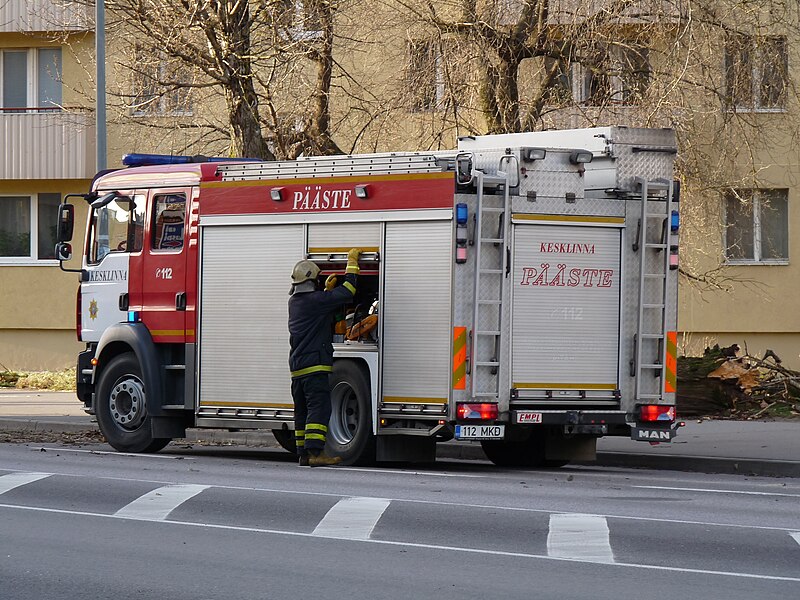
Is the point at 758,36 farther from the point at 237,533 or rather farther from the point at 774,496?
the point at 237,533

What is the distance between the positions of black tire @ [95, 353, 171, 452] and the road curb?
82.7 inches

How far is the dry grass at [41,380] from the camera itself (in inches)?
1046

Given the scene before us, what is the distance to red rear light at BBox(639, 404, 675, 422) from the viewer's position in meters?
13.9

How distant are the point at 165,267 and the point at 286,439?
7.63 ft

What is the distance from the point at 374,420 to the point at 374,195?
2.07 meters

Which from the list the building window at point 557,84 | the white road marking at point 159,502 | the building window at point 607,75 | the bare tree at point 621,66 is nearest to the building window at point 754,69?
the bare tree at point 621,66

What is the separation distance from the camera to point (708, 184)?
21.6 meters

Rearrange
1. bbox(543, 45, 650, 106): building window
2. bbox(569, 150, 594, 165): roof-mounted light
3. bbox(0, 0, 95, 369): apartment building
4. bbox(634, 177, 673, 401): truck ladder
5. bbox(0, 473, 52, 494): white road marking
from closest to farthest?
bbox(0, 473, 52, 494): white road marking < bbox(569, 150, 594, 165): roof-mounted light < bbox(634, 177, 673, 401): truck ladder < bbox(543, 45, 650, 106): building window < bbox(0, 0, 95, 369): apartment building

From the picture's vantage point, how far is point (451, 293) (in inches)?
522

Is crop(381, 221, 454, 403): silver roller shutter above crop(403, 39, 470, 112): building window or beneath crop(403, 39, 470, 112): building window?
beneath

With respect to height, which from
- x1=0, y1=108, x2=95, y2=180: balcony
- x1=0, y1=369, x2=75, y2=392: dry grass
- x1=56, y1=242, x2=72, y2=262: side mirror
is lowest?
x1=0, y1=369, x2=75, y2=392: dry grass

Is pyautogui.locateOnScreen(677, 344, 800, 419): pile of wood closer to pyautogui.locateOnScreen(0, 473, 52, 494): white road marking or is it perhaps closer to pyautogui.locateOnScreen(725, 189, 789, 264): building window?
pyautogui.locateOnScreen(725, 189, 789, 264): building window

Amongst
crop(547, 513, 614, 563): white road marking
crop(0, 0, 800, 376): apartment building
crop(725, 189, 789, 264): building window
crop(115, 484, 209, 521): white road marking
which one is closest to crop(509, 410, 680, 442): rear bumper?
crop(547, 513, 614, 563): white road marking

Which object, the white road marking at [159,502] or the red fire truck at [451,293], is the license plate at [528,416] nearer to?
the red fire truck at [451,293]
